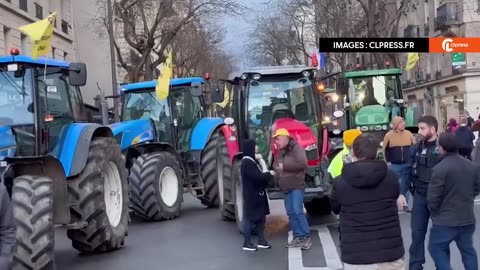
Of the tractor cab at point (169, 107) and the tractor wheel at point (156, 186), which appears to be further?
the tractor cab at point (169, 107)

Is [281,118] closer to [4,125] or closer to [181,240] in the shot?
[181,240]

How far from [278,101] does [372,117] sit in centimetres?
641

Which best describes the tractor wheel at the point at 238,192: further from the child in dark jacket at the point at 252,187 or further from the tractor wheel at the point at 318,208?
the tractor wheel at the point at 318,208

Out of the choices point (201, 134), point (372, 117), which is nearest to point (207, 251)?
point (201, 134)

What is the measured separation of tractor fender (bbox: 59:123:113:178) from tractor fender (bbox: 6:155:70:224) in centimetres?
19

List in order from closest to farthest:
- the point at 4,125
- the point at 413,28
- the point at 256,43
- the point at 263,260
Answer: the point at 4,125
the point at 263,260
the point at 413,28
the point at 256,43

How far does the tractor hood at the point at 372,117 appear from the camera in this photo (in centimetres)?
1728

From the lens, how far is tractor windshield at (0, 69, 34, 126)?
27.5ft

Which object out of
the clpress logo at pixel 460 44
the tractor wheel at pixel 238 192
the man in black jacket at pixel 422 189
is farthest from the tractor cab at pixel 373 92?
the clpress logo at pixel 460 44

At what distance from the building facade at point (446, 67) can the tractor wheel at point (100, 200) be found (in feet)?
104

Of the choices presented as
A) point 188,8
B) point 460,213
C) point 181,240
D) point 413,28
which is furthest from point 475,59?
point 460,213

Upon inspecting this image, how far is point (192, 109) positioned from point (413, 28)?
37.2 m

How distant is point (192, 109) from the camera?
14766mm

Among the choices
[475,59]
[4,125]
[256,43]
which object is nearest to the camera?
[4,125]
